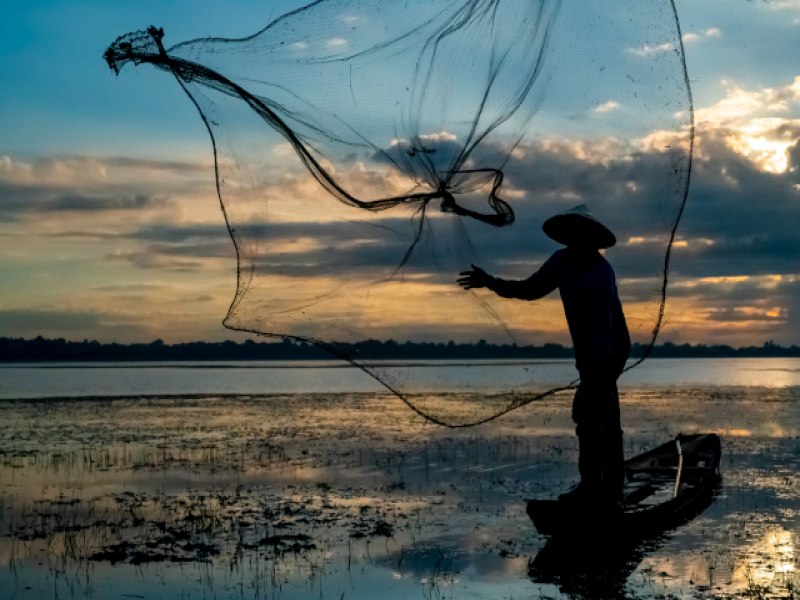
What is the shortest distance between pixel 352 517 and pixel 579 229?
4.81 meters

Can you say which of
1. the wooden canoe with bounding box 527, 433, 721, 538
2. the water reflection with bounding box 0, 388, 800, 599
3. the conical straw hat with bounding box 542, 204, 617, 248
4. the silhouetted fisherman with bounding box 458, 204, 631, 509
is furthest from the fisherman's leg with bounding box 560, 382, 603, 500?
the conical straw hat with bounding box 542, 204, 617, 248

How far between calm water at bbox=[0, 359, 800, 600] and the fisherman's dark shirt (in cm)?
42

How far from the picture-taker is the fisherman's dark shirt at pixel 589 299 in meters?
7.62


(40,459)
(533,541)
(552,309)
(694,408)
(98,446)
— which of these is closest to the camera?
(552,309)

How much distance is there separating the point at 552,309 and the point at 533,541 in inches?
103

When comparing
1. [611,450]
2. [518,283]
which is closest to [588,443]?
[611,450]

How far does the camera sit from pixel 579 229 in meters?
7.51

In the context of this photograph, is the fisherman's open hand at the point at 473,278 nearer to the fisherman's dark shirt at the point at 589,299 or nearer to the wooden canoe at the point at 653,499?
the fisherman's dark shirt at the point at 589,299

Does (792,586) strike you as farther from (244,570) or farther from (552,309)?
(244,570)

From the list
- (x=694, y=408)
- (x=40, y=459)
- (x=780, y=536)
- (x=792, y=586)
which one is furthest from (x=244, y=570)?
(x=694, y=408)

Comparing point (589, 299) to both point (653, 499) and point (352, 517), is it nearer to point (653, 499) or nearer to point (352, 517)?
point (653, 499)

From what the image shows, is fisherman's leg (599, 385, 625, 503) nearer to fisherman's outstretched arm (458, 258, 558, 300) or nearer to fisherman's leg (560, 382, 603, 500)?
fisherman's leg (560, 382, 603, 500)

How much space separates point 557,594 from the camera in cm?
729

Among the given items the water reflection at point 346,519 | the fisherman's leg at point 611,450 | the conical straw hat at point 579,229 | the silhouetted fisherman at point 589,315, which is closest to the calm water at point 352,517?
the water reflection at point 346,519
